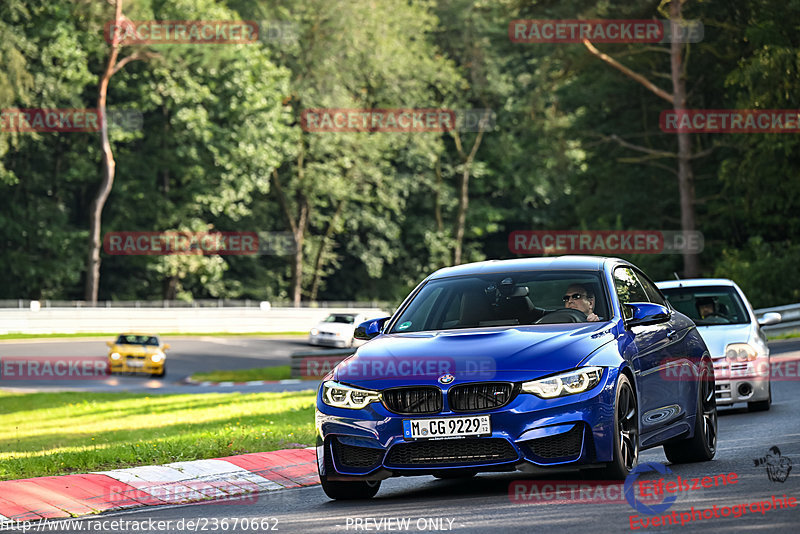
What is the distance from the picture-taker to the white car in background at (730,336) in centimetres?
1569

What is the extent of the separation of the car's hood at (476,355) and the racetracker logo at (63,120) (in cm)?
4902

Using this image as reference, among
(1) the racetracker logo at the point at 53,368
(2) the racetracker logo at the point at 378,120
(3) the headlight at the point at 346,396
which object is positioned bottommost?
(1) the racetracker logo at the point at 53,368

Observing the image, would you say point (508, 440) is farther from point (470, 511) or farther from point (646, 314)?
point (646, 314)

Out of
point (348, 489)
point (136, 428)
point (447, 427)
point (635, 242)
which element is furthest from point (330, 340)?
point (447, 427)

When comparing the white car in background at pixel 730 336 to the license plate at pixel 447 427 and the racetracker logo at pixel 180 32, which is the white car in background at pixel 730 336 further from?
the racetracker logo at pixel 180 32

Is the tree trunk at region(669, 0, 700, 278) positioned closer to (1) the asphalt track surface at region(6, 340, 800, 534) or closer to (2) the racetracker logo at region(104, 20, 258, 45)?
(2) the racetracker logo at region(104, 20, 258, 45)

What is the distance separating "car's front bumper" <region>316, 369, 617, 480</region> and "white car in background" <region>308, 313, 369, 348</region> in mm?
41027

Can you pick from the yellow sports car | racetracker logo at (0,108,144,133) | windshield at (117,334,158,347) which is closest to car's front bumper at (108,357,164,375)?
the yellow sports car

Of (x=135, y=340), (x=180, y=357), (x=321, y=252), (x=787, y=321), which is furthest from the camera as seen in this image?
(x=321, y=252)

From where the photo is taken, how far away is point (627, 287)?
34.1ft

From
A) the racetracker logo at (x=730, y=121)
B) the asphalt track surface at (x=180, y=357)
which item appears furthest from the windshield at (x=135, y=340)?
the racetracker logo at (x=730, y=121)

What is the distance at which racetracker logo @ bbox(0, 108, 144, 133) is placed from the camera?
55.2m

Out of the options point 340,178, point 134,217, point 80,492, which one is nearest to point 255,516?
point 80,492

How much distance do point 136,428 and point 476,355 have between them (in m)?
12.4
